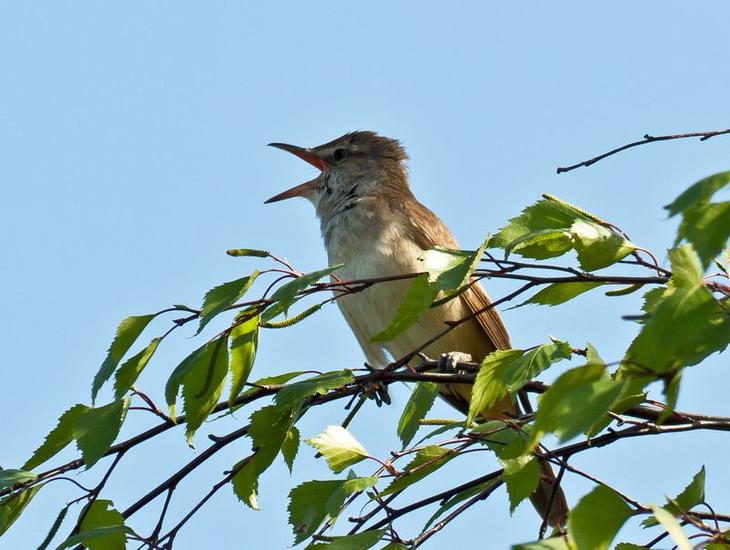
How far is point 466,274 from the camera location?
9.26ft

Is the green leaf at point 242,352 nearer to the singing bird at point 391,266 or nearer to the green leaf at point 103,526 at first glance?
the green leaf at point 103,526

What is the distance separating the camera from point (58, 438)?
323 centimetres

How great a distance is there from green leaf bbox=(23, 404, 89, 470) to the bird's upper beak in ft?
14.2

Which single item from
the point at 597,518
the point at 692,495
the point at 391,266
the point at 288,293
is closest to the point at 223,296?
the point at 288,293

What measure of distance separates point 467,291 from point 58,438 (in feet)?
Result: 11.7

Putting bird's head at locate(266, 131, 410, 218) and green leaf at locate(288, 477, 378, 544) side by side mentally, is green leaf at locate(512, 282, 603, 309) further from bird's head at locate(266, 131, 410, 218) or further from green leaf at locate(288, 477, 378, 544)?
bird's head at locate(266, 131, 410, 218)

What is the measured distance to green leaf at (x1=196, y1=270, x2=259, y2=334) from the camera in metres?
2.88

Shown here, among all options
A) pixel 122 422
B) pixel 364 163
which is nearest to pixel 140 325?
pixel 122 422

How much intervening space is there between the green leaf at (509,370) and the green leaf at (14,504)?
127 centimetres

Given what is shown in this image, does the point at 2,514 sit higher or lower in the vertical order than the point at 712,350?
higher

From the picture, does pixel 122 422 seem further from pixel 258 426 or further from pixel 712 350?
pixel 712 350

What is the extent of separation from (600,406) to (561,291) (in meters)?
1.38

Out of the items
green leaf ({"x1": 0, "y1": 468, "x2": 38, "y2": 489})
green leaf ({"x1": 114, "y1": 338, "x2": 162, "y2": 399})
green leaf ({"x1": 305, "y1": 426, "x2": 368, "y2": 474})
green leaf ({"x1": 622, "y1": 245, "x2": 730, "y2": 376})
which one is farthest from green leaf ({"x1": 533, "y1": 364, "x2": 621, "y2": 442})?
green leaf ({"x1": 0, "y1": 468, "x2": 38, "y2": 489})

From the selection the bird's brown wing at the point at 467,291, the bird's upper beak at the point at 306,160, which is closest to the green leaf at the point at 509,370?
the bird's brown wing at the point at 467,291
